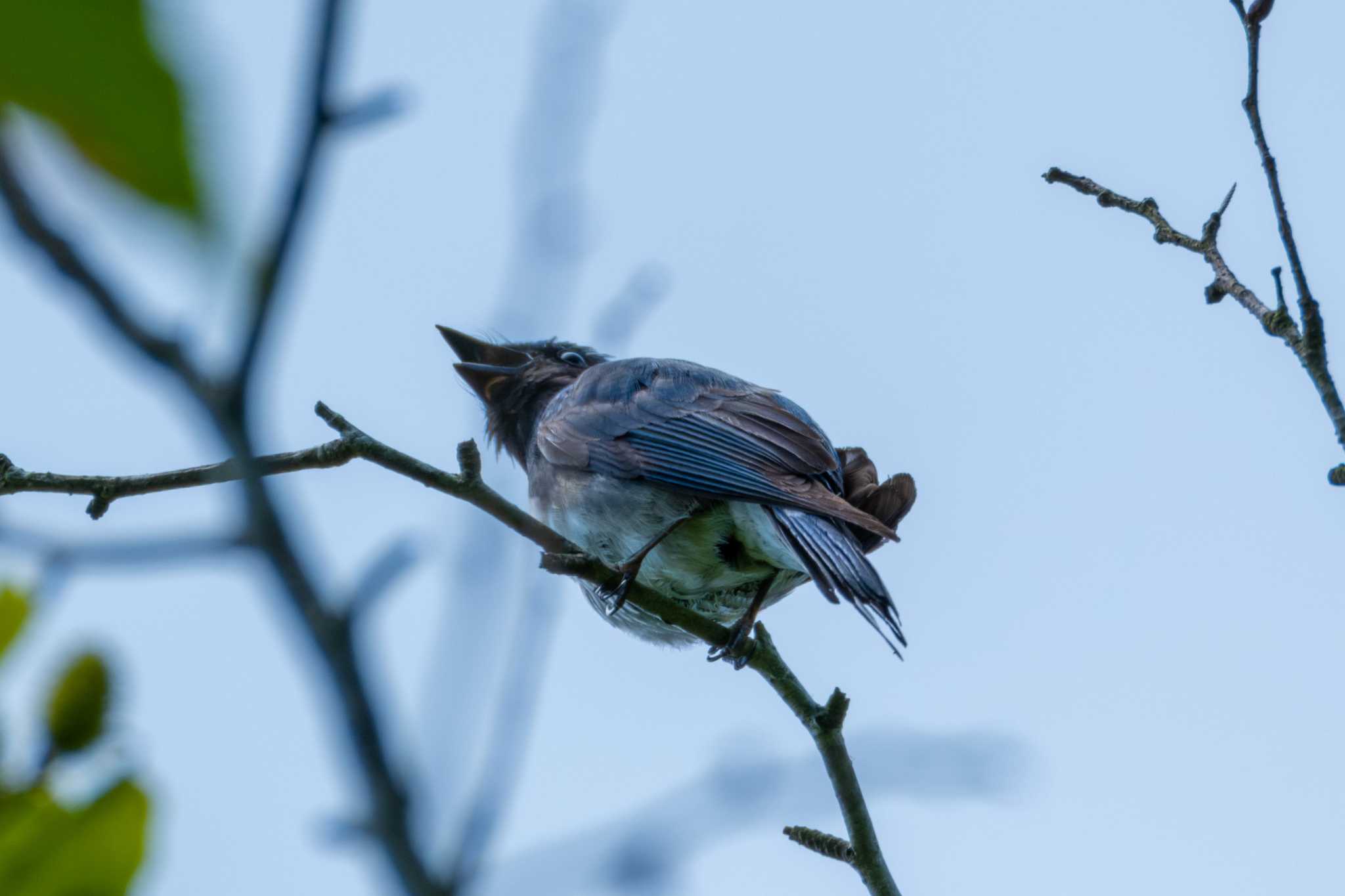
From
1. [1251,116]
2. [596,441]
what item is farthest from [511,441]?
[1251,116]

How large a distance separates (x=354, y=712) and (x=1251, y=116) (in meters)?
2.66

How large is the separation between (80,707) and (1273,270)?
98.5 inches

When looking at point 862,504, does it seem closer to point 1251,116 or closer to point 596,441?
point 596,441

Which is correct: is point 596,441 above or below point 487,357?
below

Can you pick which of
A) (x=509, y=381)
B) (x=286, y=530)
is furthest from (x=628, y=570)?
(x=286, y=530)

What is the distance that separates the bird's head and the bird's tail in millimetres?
2092

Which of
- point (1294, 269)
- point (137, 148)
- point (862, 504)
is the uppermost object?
point (862, 504)

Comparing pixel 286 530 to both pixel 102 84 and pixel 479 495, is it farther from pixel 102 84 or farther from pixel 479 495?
pixel 479 495

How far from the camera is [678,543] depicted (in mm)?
5262

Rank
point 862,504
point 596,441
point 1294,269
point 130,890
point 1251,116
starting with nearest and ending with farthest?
point 130,890 → point 1294,269 → point 1251,116 → point 862,504 → point 596,441

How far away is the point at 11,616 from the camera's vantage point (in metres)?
1.31

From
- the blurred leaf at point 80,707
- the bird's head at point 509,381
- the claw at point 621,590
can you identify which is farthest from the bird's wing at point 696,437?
the blurred leaf at point 80,707

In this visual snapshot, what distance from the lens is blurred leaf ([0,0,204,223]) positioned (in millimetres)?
605

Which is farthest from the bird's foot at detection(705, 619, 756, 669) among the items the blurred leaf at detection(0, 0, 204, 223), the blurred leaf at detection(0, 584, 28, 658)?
the blurred leaf at detection(0, 0, 204, 223)
